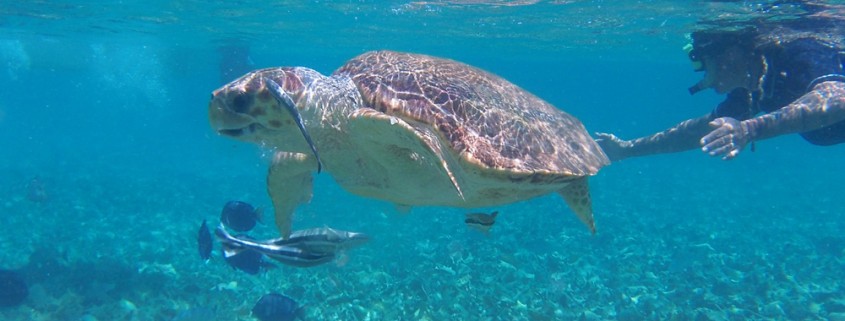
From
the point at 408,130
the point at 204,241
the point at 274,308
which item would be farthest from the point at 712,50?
the point at 204,241

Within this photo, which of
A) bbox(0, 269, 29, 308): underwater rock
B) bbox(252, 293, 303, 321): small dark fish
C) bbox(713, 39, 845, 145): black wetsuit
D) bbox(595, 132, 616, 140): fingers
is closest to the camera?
bbox(713, 39, 845, 145): black wetsuit

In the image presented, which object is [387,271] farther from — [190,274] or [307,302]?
[190,274]

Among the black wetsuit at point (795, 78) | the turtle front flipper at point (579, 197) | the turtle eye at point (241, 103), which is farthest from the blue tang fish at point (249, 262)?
the black wetsuit at point (795, 78)

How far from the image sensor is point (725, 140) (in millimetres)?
4352

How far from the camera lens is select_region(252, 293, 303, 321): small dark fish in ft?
19.9

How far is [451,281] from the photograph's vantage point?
8164 millimetres

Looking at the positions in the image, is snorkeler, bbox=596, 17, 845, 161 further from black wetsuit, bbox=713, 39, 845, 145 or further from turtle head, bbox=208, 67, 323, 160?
turtle head, bbox=208, 67, 323, 160

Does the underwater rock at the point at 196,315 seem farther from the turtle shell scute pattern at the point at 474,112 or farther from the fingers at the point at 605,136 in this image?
the fingers at the point at 605,136

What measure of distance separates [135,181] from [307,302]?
15.9m

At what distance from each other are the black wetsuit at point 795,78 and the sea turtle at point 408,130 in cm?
352

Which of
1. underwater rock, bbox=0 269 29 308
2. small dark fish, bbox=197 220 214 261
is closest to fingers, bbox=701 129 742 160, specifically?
small dark fish, bbox=197 220 214 261

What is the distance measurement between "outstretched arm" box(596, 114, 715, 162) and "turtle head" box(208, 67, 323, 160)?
573 centimetres

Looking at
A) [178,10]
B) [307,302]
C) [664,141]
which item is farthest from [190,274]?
[178,10]

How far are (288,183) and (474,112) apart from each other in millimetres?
2241
